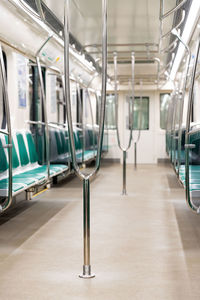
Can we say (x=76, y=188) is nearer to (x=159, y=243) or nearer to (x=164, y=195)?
(x=164, y=195)

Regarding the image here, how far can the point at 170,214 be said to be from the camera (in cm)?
521

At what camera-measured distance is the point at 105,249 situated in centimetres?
366

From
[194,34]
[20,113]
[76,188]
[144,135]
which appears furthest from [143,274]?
[144,135]

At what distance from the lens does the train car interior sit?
2887mm

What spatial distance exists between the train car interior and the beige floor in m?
0.01

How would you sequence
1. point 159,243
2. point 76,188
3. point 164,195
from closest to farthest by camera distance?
point 159,243 → point 164,195 → point 76,188

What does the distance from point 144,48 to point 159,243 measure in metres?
2.88

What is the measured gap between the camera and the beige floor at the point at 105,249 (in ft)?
8.97

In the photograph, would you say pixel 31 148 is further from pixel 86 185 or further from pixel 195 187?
pixel 86 185

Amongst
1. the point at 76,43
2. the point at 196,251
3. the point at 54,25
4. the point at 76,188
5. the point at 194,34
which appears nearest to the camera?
the point at 196,251

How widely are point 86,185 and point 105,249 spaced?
2.90ft

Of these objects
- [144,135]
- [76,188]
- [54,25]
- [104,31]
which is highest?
[54,25]

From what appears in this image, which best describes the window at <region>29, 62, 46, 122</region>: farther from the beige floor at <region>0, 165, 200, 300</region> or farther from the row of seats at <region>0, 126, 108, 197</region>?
the beige floor at <region>0, 165, 200, 300</region>

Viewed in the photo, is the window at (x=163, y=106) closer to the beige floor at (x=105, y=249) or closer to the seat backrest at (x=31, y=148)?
the beige floor at (x=105, y=249)
